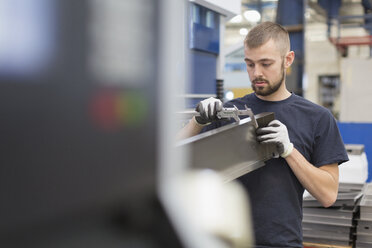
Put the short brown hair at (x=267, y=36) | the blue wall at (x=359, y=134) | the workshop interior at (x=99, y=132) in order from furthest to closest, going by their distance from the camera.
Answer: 1. the blue wall at (x=359, y=134)
2. the short brown hair at (x=267, y=36)
3. the workshop interior at (x=99, y=132)

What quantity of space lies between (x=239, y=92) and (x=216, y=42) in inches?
10.3

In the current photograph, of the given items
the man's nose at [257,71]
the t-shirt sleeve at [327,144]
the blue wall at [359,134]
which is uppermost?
the man's nose at [257,71]

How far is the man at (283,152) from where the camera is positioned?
3.69 feet

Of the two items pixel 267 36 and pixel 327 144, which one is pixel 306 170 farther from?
pixel 267 36

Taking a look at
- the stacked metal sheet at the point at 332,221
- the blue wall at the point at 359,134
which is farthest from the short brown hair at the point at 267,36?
the blue wall at the point at 359,134

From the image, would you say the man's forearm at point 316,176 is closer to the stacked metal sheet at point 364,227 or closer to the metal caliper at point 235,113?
the metal caliper at point 235,113

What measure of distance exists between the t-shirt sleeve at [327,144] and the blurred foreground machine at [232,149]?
20 centimetres

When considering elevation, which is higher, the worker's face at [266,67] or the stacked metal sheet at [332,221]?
the worker's face at [266,67]

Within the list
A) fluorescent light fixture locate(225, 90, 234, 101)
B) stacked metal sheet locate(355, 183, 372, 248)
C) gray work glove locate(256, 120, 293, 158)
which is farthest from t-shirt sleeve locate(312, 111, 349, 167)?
fluorescent light fixture locate(225, 90, 234, 101)

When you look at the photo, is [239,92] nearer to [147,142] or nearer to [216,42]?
[216,42]

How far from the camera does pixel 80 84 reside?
0.20 meters

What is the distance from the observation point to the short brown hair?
1145 millimetres

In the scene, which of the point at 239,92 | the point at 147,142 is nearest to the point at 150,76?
the point at 147,142

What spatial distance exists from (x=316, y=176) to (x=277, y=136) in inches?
8.8
